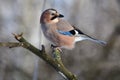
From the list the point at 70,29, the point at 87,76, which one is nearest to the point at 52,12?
the point at 70,29

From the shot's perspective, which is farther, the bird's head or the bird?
the bird

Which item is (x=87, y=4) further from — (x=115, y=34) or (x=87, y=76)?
(x=87, y=76)

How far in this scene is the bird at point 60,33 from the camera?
240 cm

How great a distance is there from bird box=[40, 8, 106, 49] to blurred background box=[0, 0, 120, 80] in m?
2.57

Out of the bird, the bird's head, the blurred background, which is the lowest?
the blurred background

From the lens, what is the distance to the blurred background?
17.3 feet

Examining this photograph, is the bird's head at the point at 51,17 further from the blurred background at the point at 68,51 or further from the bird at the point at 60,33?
the blurred background at the point at 68,51

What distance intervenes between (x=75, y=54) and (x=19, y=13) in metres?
0.85

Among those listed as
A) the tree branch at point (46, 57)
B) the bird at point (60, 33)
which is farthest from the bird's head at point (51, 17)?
the tree branch at point (46, 57)

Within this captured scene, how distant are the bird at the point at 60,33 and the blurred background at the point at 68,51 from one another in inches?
101

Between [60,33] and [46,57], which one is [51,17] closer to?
[60,33]

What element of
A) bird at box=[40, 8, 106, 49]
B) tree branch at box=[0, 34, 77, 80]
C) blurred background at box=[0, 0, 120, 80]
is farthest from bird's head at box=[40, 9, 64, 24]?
blurred background at box=[0, 0, 120, 80]

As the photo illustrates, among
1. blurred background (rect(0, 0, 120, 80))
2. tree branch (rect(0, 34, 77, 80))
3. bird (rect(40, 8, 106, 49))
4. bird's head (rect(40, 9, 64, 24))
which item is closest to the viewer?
tree branch (rect(0, 34, 77, 80))

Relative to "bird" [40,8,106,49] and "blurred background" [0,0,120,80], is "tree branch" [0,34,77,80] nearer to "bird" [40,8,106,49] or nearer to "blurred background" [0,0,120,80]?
"bird" [40,8,106,49]
